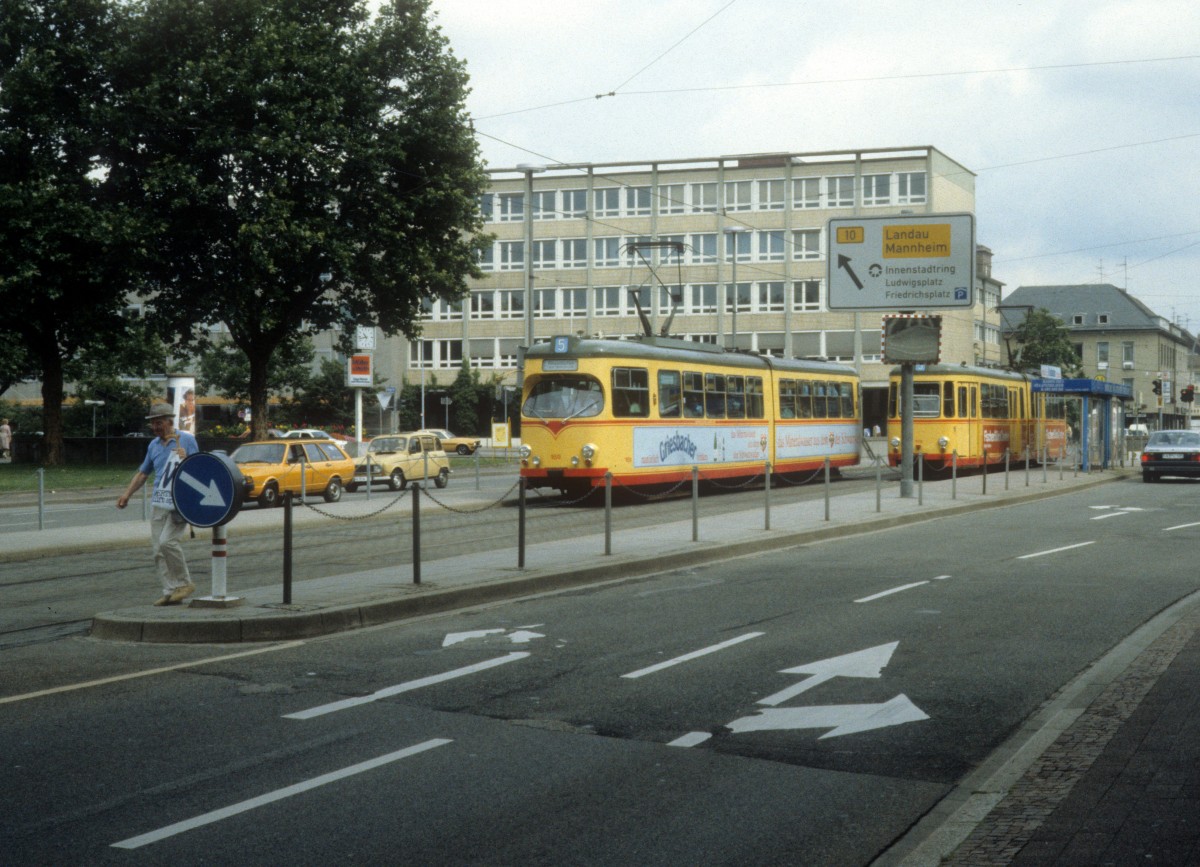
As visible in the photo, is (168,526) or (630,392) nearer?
(168,526)

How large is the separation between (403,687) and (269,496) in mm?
20903

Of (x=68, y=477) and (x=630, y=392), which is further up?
(x=630, y=392)

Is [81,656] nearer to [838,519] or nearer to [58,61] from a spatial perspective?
[838,519]

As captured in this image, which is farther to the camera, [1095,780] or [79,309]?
[79,309]

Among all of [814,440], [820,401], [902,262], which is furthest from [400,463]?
[902,262]

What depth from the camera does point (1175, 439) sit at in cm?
3831

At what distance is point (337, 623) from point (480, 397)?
71.5m

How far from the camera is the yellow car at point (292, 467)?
28.0 m

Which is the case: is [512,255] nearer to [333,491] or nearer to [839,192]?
[839,192]

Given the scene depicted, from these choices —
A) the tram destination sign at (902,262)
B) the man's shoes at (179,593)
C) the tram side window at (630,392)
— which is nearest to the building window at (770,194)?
the tram destination sign at (902,262)

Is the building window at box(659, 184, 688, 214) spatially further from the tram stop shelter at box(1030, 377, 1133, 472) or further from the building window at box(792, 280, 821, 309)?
the tram stop shelter at box(1030, 377, 1133, 472)

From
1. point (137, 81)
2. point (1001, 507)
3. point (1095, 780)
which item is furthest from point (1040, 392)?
point (1095, 780)

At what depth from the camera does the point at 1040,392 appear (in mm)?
44406

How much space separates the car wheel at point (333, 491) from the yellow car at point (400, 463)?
3.31 m
